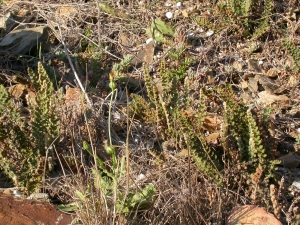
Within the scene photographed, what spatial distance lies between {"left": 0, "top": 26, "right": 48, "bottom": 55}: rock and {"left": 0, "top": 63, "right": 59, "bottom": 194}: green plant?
1.13 meters

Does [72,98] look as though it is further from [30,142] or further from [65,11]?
[65,11]

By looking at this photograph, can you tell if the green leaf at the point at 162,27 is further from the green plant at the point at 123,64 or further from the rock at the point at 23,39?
the rock at the point at 23,39

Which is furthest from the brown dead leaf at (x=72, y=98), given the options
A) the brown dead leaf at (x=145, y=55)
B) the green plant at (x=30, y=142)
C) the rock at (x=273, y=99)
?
the rock at (x=273, y=99)

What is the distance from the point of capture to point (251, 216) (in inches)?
106

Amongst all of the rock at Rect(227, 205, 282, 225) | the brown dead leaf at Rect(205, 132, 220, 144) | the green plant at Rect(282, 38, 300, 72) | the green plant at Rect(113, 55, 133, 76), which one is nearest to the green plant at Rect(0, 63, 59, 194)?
the green plant at Rect(113, 55, 133, 76)

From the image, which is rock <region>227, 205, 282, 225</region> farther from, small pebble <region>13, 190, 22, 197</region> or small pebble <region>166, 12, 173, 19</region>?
small pebble <region>166, 12, 173, 19</region>

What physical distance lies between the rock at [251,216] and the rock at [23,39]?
2.28 meters

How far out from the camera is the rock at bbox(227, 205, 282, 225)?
264 centimetres

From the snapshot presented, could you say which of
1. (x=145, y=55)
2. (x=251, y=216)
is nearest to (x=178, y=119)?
(x=251, y=216)

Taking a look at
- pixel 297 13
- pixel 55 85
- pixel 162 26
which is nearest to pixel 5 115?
pixel 55 85

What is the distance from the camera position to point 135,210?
9.00ft

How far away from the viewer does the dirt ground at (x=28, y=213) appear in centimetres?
282

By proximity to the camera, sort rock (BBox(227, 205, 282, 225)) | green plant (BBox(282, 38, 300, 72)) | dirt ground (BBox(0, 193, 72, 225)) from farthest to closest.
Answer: green plant (BBox(282, 38, 300, 72)) → dirt ground (BBox(0, 193, 72, 225)) → rock (BBox(227, 205, 282, 225))

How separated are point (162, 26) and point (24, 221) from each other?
6.81 feet
